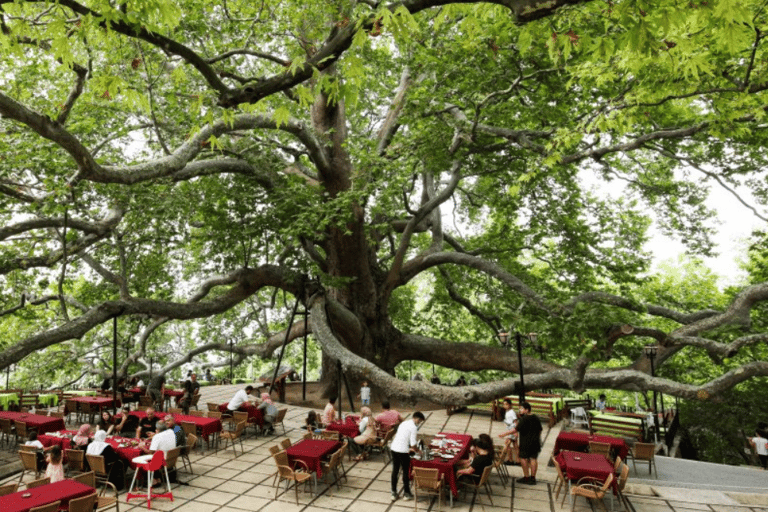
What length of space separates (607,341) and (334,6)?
10.0 meters


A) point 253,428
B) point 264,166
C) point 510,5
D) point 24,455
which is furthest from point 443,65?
point 24,455

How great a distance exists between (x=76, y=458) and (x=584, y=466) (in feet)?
28.0

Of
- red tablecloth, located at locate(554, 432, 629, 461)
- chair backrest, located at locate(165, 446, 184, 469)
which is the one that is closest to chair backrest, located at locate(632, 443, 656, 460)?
red tablecloth, located at locate(554, 432, 629, 461)

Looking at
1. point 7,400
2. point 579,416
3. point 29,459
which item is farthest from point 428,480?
point 7,400

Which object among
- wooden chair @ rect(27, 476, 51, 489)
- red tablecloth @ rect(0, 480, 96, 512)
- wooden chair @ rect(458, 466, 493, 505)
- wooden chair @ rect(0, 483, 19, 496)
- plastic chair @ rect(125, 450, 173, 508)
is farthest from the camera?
plastic chair @ rect(125, 450, 173, 508)

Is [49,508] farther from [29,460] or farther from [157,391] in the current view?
[157,391]

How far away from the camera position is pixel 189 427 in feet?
32.1

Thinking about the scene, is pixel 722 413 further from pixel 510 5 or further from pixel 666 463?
pixel 510 5

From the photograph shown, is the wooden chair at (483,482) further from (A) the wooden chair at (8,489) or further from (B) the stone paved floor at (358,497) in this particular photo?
(A) the wooden chair at (8,489)

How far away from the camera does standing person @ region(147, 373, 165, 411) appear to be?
14.3m

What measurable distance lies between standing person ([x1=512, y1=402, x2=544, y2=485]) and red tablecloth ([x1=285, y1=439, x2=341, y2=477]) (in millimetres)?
3388

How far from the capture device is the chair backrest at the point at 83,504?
19.3ft

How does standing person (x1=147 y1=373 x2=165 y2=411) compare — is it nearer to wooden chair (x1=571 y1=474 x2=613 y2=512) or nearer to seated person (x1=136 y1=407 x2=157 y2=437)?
seated person (x1=136 y1=407 x2=157 y2=437)

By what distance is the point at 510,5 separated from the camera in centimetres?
359
